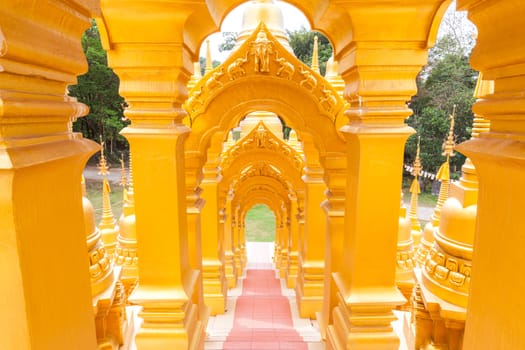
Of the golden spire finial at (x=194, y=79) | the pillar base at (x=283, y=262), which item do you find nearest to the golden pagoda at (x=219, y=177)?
the golden spire finial at (x=194, y=79)

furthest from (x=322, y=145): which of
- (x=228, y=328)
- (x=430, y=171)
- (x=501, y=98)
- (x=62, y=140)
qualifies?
(x=430, y=171)

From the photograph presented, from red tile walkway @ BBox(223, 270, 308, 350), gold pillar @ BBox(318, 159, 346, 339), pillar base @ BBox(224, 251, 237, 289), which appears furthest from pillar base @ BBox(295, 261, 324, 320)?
pillar base @ BBox(224, 251, 237, 289)

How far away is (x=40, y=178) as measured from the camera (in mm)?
1177

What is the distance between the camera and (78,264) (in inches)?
57.1

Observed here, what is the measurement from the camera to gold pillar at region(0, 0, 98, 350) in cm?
104

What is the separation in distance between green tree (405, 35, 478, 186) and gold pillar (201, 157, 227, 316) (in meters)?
12.5

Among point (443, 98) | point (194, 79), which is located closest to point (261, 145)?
point (194, 79)

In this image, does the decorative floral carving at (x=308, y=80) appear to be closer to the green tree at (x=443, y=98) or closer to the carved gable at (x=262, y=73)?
the carved gable at (x=262, y=73)

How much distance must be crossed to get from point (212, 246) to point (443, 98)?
562 inches

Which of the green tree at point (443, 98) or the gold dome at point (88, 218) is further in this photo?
the green tree at point (443, 98)

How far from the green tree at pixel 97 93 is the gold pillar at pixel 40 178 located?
1686cm

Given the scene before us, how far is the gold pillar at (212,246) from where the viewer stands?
587 centimetres

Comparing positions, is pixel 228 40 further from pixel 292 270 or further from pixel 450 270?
pixel 450 270

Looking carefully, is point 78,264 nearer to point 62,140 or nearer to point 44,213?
point 44,213
